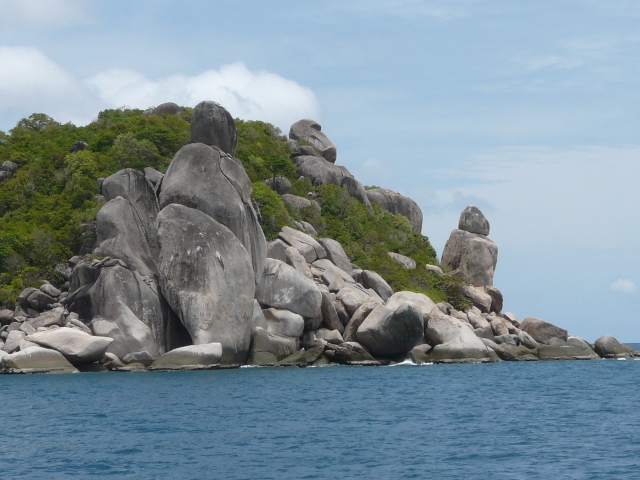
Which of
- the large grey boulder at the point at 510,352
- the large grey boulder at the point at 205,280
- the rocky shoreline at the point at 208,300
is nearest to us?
the rocky shoreline at the point at 208,300

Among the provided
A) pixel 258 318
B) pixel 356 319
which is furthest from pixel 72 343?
pixel 356 319

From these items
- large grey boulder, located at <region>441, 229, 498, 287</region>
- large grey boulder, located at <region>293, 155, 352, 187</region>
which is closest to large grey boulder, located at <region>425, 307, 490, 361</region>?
large grey boulder, located at <region>441, 229, 498, 287</region>

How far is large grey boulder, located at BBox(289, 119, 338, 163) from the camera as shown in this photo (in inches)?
3189

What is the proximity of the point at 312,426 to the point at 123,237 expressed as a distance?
832 inches

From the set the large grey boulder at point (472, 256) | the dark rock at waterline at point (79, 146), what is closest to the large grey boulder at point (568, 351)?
the large grey boulder at point (472, 256)

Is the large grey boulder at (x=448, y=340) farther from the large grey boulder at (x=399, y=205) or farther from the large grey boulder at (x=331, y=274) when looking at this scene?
the large grey boulder at (x=399, y=205)

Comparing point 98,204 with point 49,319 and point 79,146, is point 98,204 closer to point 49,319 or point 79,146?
point 49,319

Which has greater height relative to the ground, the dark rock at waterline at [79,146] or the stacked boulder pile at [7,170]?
the dark rock at waterline at [79,146]

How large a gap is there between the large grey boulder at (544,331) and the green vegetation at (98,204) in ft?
17.0

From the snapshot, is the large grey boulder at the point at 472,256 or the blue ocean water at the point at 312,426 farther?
the large grey boulder at the point at 472,256

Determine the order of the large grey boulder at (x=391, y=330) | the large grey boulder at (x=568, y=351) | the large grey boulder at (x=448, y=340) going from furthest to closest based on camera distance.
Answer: the large grey boulder at (x=568, y=351)
the large grey boulder at (x=448, y=340)
the large grey boulder at (x=391, y=330)

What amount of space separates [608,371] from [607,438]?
87.0 ft

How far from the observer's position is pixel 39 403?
31.4 metres

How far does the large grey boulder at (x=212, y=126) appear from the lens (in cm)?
5059
